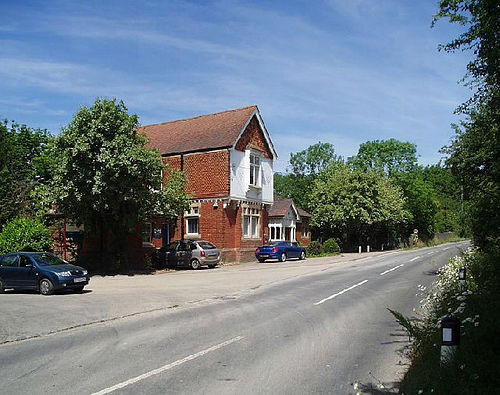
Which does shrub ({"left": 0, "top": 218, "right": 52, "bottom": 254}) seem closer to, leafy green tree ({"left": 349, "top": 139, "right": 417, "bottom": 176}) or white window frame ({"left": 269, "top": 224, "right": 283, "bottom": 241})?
white window frame ({"left": 269, "top": 224, "right": 283, "bottom": 241})

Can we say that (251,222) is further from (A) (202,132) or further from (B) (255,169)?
(A) (202,132)

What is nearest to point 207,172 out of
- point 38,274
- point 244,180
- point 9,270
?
point 244,180

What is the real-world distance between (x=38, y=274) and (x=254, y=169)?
2116cm

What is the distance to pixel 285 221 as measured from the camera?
4384cm

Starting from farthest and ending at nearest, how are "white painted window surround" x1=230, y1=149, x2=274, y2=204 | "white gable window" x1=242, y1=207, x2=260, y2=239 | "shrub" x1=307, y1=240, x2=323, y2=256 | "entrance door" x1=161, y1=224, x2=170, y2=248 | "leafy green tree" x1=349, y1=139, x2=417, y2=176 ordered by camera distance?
"leafy green tree" x1=349, y1=139, x2=417, y2=176
"shrub" x1=307, y1=240, x2=323, y2=256
"white gable window" x1=242, y1=207, x2=260, y2=239
"entrance door" x1=161, y1=224, x2=170, y2=248
"white painted window surround" x1=230, y1=149, x2=274, y2=204

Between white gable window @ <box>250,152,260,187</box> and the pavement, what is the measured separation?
41.4 ft

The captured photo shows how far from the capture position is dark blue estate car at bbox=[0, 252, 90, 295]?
16.9 m

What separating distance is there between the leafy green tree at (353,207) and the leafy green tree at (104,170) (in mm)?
26914

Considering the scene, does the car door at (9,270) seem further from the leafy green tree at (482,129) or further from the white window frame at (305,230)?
the white window frame at (305,230)

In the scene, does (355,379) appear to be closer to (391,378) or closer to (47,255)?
(391,378)

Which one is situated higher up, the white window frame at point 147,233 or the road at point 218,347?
the white window frame at point 147,233

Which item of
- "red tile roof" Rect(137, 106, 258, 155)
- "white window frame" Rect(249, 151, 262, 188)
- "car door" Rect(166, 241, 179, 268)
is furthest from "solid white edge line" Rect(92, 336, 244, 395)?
"white window frame" Rect(249, 151, 262, 188)

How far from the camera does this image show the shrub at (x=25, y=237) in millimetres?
24328

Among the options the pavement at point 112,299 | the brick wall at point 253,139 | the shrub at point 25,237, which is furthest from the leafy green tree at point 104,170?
the brick wall at point 253,139
